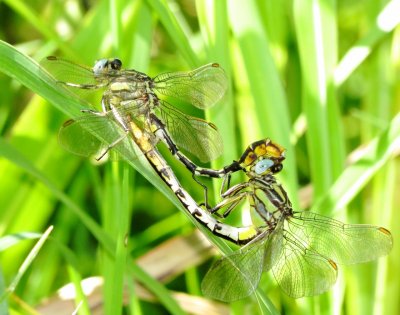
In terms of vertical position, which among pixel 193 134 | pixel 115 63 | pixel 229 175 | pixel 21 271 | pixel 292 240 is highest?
pixel 115 63

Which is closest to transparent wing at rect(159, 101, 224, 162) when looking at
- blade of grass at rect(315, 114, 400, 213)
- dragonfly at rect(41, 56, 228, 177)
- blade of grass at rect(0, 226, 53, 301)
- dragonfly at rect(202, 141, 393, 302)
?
dragonfly at rect(41, 56, 228, 177)

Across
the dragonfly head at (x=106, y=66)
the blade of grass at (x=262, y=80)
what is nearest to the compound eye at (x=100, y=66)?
the dragonfly head at (x=106, y=66)

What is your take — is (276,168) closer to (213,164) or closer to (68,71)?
(213,164)

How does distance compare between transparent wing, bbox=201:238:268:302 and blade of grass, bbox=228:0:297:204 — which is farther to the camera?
blade of grass, bbox=228:0:297:204

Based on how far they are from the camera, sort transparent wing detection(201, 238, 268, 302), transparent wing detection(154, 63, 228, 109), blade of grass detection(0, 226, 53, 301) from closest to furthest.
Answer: blade of grass detection(0, 226, 53, 301), transparent wing detection(201, 238, 268, 302), transparent wing detection(154, 63, 228, 109)

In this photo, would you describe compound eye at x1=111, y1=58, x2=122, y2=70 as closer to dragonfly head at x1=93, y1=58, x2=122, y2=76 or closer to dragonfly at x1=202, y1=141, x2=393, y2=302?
dragonfly head at x1=93, y1=58, x2=122, y2=76

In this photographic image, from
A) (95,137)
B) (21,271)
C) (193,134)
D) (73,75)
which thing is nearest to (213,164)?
(193,134)
